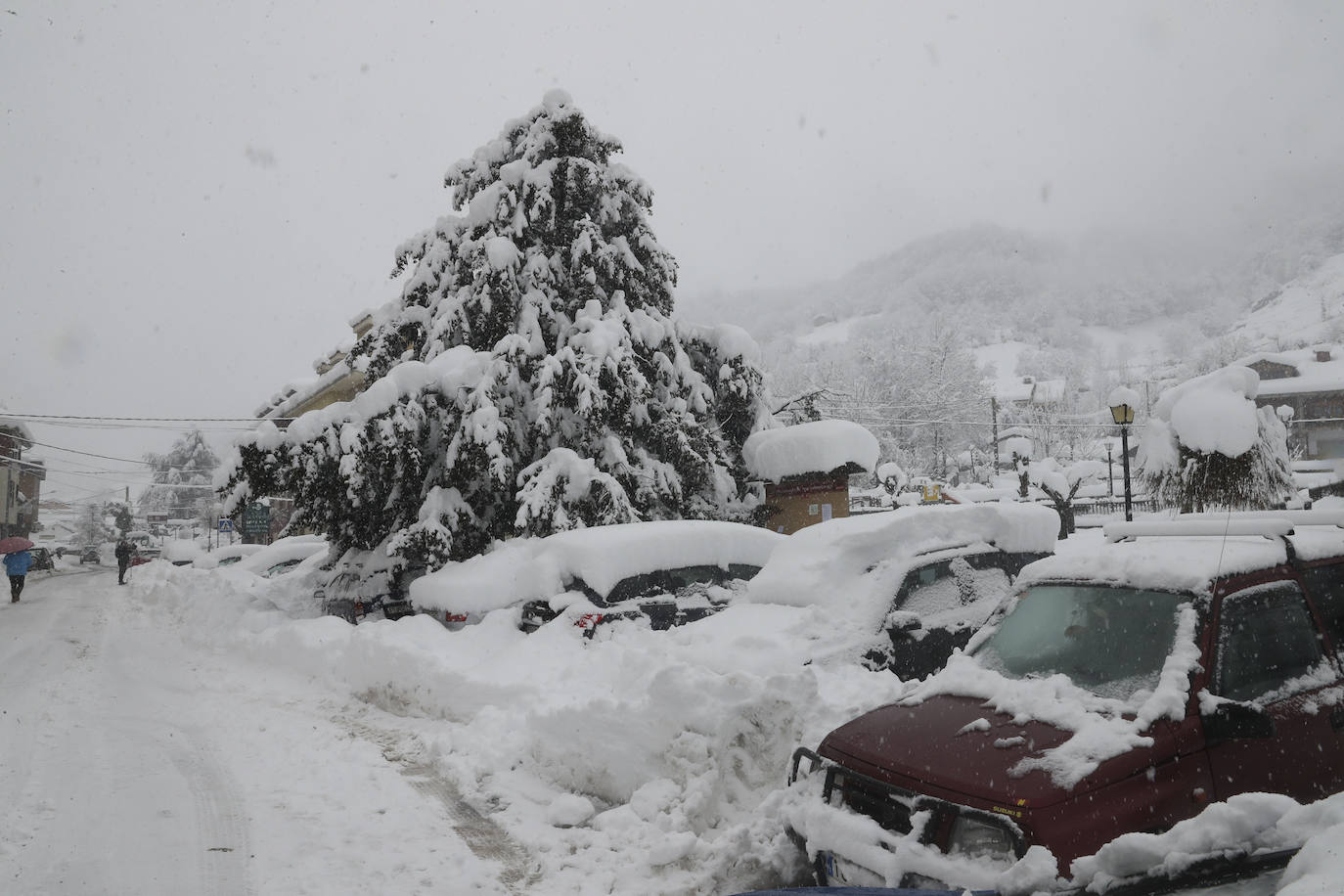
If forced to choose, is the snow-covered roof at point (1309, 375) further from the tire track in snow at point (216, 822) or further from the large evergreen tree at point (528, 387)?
the tire track in snow at point (216, 822)

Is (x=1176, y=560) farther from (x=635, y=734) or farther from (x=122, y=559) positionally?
(x=122, y=559)

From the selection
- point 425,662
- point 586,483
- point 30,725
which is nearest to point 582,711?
point 425,662

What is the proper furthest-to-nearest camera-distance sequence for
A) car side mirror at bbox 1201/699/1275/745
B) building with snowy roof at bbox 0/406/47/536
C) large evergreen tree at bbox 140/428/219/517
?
large evergreen tree at bbox 140/428/219/517 → building with snowy roof at bbox 0/406/47/536 → car side mirror at bbox 1201/699/1275/745

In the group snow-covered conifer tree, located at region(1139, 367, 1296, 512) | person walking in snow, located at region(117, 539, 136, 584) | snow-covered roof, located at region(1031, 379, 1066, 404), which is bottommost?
person walking in snow, located at region(117, 539, 136, 584)

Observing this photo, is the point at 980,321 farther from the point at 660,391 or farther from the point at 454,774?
the point at 454,774

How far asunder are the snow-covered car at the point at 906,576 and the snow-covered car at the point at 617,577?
1278 millimetres

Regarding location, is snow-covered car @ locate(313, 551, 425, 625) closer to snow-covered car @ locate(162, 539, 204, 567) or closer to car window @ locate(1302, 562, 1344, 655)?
car window @ locate(1302, 562, 1344, 655)

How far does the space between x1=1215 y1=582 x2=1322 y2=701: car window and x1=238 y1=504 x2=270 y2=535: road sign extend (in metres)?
44.5

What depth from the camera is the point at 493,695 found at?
7465mm

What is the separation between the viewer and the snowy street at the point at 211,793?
445cm

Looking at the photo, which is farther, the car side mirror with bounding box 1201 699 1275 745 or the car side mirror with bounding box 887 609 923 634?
the car side mirror with bounding box 887 609 923 634

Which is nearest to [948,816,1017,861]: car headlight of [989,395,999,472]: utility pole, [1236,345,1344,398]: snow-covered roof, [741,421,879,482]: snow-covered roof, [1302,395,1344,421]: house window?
[741,421,879,482]: snow-covered roof

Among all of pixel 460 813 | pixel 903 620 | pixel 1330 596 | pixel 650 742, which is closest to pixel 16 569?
pixel 460 813

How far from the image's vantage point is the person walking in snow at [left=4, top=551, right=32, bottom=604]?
23672 millimetres
